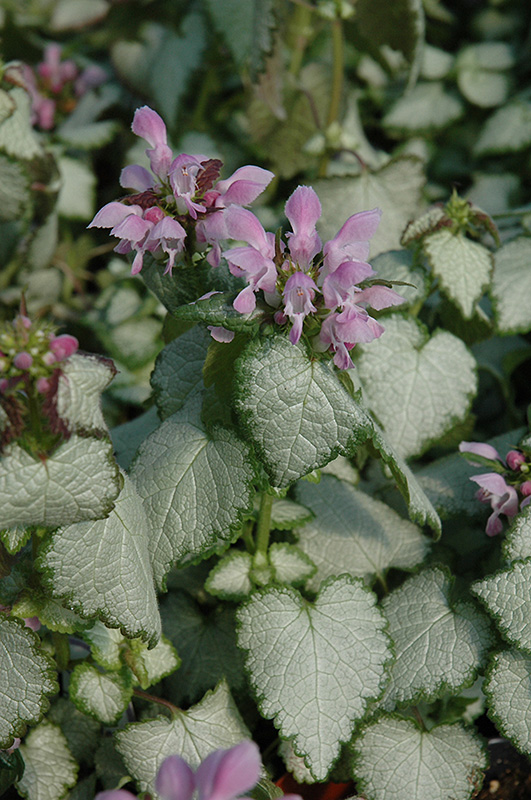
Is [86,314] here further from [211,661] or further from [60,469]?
[60,469]

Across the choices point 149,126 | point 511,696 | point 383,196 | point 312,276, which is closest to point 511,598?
point 511,696

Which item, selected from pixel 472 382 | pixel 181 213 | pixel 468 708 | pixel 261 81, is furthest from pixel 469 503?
pixel 261 81

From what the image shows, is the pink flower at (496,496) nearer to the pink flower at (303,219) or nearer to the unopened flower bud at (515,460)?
the unopened flower bud at (515,460)

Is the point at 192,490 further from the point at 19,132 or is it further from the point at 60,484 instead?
the point at 19,132

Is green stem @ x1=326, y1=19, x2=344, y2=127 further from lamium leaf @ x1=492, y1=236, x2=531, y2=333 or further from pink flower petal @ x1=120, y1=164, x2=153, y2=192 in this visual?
pink flower petal @ x1=120, y1=164, x2=153, y2=192

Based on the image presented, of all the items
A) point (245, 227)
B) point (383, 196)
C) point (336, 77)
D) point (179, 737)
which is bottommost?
point (179, 737)
